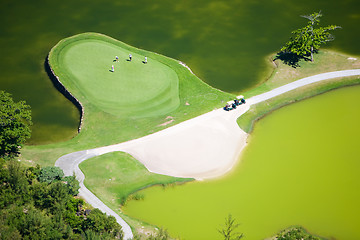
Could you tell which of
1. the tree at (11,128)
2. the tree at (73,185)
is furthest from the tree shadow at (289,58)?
the tree at (11,128)

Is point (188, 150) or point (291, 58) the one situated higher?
point (291, 58)

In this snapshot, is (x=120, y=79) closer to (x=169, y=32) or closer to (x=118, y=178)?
(x=169, y=32)

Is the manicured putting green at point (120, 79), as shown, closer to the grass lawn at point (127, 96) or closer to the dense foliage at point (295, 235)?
the grass lawn at point (127, 96)

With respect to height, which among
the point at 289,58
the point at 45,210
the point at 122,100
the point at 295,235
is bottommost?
the point at 45,210

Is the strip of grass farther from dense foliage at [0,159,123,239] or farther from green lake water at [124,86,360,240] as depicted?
dense foliage at [0,159,123,239]

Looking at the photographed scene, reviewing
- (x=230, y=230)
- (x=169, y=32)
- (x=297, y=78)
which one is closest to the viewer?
(x=230, y=230)

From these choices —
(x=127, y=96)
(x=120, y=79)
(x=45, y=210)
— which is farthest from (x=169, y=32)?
(x=45, y=210)

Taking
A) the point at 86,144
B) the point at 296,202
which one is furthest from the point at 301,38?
the point at 86,144
